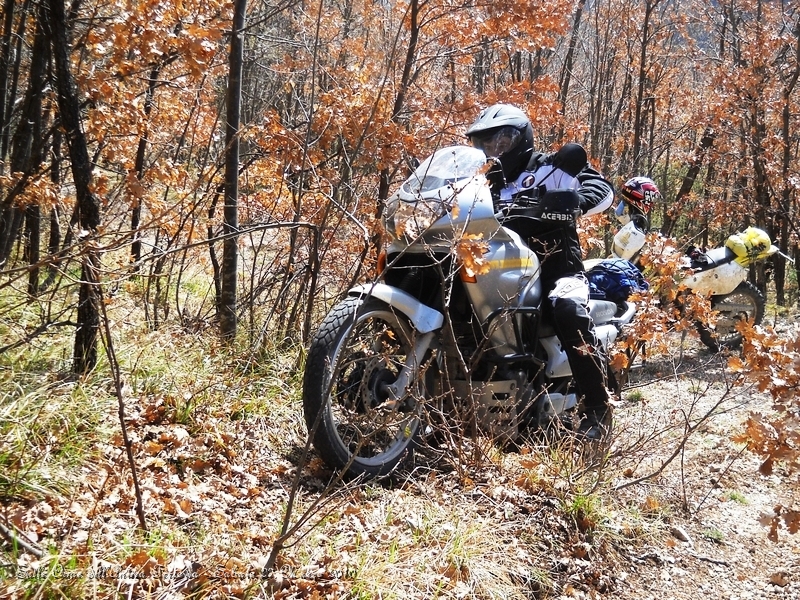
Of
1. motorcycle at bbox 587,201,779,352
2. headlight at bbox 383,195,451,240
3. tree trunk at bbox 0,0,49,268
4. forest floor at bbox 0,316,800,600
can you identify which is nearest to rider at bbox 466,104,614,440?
forest floor at bbox 0,316,800,600

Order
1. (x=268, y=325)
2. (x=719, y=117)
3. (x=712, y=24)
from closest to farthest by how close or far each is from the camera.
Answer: (x=268, y=325), (x=719, y=117), (x=712, y=24)

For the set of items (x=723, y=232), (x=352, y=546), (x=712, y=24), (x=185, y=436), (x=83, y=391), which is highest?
(x=712, y=24)

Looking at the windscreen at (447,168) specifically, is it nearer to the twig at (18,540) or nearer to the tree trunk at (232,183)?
the tree trunk at (232,183)

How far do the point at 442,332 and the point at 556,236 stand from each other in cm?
110

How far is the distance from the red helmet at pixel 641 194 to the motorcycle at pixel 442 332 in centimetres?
218

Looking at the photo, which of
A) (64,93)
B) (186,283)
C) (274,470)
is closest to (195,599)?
(274,470)

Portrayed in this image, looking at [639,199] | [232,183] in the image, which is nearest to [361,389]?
[232,183]

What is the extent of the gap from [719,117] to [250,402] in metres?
9.47

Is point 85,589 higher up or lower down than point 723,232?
lower down

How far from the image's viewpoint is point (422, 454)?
157 inches

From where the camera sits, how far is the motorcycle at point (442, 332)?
3.42 m

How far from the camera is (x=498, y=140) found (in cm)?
446

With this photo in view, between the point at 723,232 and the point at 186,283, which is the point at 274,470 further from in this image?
the point at 723,232

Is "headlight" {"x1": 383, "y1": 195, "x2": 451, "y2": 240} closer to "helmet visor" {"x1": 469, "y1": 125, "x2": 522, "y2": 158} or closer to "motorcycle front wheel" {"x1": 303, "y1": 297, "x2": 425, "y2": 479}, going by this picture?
"motorcycle front wheel" {"x1": 303, "y1": 297, "x2": 425, "y2": 479}
